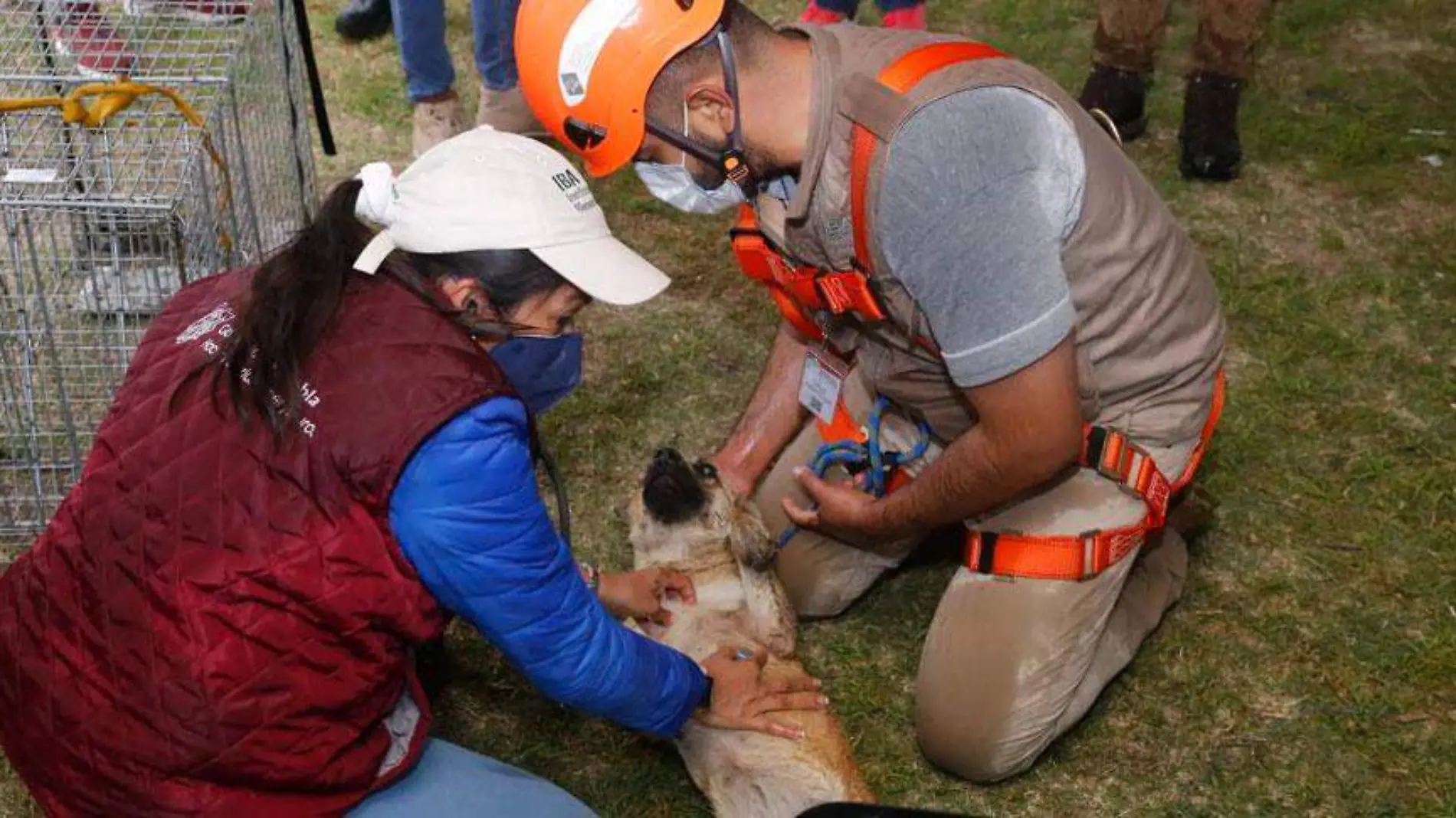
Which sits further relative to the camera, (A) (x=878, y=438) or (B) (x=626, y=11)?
(A) (x=878, y=438)

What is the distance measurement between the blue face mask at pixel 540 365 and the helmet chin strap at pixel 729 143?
Answer: 408 millimetres

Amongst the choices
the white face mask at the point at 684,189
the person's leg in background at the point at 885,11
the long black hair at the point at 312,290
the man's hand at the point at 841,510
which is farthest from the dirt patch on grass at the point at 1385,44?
the long black hair at the point at 312,290

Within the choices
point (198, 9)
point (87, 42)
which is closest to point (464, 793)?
point (87, 42)

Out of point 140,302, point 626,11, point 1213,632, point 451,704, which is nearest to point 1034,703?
point 1213,632

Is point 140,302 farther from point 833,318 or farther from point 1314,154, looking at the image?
point 1314,154

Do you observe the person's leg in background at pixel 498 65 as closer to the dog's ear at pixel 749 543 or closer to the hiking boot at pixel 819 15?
the hiking boot at pixel 819 15

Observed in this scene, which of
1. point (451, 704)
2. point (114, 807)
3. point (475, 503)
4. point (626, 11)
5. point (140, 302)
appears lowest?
point (451, 704)

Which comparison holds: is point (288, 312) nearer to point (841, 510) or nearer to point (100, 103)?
point (100, 103)

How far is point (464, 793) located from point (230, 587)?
2.23 feet

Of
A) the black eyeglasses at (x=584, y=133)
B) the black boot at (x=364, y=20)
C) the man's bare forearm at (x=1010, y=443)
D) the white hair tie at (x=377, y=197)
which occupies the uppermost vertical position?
the white hair tie at (x=377, y=197)

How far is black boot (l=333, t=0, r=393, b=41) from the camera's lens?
6379mm

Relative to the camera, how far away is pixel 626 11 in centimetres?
A: 277

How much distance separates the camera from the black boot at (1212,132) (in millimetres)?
5531

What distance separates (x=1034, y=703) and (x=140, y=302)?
99.5 inches
